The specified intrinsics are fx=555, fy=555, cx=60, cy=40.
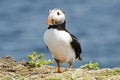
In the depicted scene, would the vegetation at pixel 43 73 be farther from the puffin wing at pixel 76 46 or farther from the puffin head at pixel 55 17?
the puffin head at pixel 55 17

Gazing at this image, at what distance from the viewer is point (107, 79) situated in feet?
37.0

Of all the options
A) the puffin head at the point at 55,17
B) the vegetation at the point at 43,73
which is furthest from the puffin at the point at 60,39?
the vegetation at the point at 43,73

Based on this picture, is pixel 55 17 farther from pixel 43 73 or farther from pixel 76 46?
pixel 43 73

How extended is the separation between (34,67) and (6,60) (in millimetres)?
898

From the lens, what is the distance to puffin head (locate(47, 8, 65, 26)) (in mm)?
13711

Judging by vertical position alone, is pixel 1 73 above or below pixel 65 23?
below

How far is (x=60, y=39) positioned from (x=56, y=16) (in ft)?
2.07

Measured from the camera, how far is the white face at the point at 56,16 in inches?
542

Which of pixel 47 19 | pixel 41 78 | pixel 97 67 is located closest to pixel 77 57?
pixel 97 67

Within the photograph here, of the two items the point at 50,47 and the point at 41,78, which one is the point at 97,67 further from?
the point at 41,78

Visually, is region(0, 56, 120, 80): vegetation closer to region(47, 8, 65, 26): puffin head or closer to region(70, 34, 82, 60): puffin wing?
region(70, 34, 82, 60): puffin wing

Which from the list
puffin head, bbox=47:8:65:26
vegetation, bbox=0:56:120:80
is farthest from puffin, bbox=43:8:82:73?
vegetation, bbox=0:56:120:80

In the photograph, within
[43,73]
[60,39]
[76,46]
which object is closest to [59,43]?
[60,39]

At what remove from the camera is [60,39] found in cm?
1370
